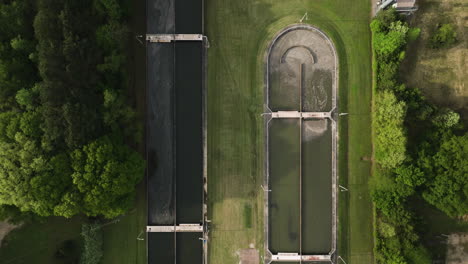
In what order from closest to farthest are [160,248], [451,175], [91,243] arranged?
[451,175], [91,243], [160,248]

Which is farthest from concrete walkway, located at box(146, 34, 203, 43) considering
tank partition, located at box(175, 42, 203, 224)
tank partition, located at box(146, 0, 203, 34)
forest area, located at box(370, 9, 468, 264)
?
forest area, located at box(370, 9, 468, 264)

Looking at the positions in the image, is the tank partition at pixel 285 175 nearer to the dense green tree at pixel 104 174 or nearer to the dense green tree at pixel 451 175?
the dense green tree at pixel 451 175

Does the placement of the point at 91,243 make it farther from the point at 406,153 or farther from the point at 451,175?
the point at 451,175

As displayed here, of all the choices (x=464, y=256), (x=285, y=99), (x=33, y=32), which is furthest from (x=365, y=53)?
(x=33, y=32)

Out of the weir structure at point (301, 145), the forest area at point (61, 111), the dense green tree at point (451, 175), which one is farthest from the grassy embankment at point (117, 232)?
the dense green tree at point (451, 175)

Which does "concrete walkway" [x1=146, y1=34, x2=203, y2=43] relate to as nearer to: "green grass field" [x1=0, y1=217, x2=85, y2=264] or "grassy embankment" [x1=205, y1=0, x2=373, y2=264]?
"grassy embankment" [x1=205, y1=0, x2=373, y2=264]

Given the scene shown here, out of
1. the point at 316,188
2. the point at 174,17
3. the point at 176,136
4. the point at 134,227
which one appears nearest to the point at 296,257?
the point at 316,188

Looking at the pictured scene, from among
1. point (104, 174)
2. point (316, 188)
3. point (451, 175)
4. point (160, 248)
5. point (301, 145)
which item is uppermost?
point (301, 145)
